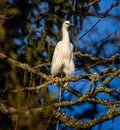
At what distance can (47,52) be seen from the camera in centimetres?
343

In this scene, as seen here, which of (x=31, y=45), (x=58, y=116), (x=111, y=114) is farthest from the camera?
(x=31, y=45)

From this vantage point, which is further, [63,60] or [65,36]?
[65,36]

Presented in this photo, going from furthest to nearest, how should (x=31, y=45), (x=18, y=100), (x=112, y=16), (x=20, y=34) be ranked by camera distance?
1. (x=112, y=16)
2. (x=20, y=34)
3. (x=31, y=45)
4. (x=18, y=100)

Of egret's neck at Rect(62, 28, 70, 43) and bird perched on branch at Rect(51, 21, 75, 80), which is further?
egret's neck at Rect(62, 28, 70, 43)

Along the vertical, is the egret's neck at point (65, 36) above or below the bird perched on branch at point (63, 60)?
above

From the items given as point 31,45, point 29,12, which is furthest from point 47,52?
point 29,12

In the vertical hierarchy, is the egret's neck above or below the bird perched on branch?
above

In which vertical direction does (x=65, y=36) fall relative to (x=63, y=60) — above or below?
above

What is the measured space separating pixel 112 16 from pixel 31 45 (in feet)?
3.15

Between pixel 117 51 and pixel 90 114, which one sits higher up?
pixel 117 51

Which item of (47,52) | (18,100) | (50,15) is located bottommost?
(18,100)

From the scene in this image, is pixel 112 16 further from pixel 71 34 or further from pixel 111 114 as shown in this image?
pixel 111 114

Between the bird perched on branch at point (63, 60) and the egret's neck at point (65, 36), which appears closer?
the bird perched on branch at point (63, 60)

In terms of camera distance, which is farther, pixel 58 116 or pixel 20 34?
pixel 20 34
